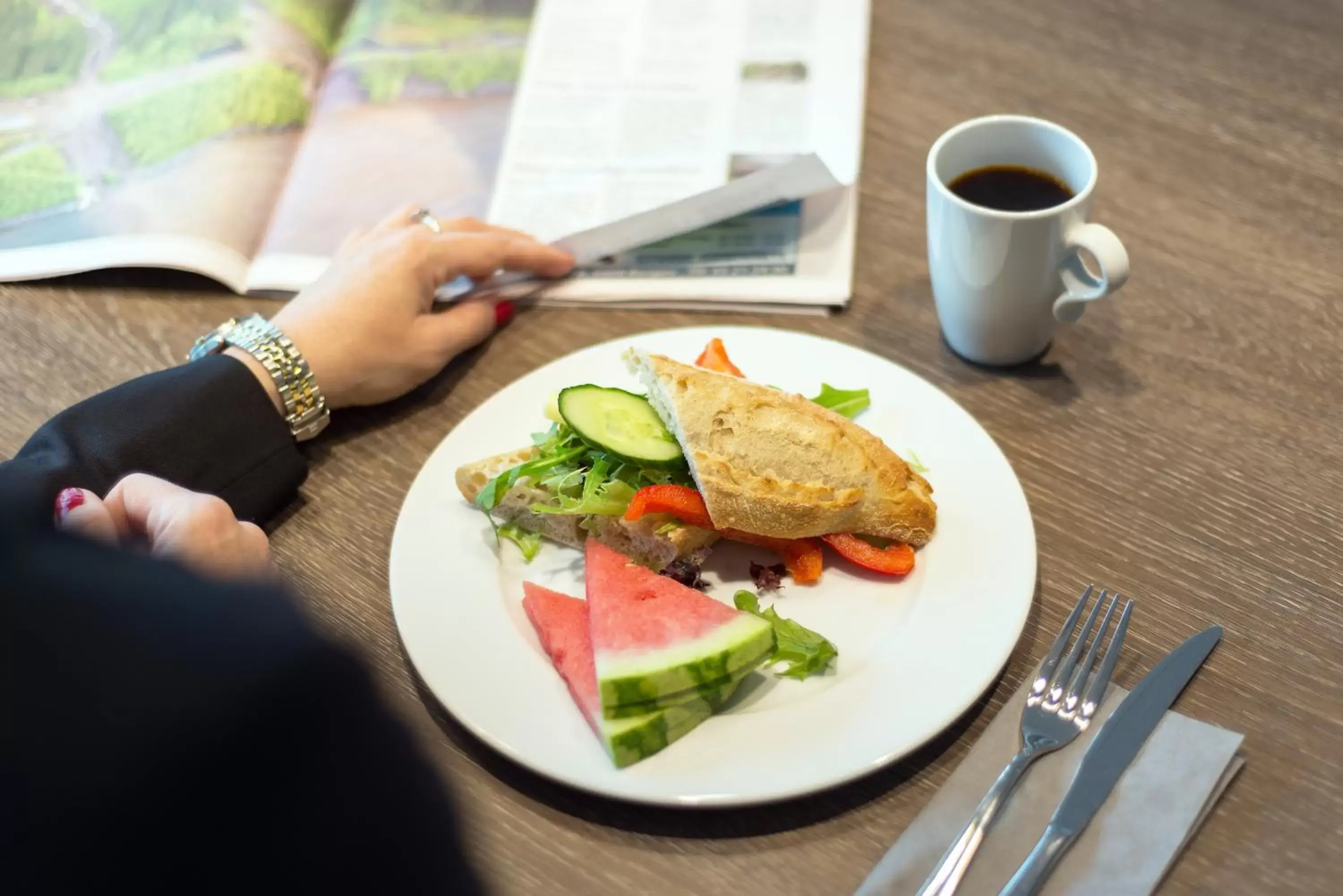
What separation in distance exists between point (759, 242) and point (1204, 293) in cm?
66

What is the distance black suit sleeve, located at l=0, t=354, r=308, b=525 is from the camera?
1298mm

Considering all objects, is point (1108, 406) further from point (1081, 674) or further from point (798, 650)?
point (798, 650)

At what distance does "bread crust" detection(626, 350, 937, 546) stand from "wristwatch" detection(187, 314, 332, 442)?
1.61ft

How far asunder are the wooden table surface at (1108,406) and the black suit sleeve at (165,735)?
0.23 feet

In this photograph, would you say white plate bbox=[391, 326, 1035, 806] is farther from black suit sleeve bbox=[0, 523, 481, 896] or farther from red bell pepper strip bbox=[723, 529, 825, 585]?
black suit sleeve bbox=[0, 523, 481, 896]

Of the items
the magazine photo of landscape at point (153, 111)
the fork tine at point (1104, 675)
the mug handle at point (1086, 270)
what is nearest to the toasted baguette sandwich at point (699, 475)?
the fork tine at point (1104, 675)

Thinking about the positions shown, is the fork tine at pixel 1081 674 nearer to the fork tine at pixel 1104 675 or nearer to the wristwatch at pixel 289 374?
the fork tine at pixel 1104 675

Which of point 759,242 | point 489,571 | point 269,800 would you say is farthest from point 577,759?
point 759,242

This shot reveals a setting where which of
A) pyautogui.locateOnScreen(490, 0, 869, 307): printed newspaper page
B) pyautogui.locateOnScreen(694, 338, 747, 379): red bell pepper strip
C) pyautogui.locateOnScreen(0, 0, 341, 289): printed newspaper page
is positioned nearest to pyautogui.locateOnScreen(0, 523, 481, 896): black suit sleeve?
pyautogui.locateOnScreen(694, 338, 747, 379): red bell pepper strip

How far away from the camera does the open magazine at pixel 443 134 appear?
1729 millimetres

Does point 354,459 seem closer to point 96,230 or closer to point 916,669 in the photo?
point 96,230

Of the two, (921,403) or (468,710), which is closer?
(468,710)

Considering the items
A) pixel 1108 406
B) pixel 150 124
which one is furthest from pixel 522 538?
pixel 150 124

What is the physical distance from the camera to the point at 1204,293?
5.24 ft
